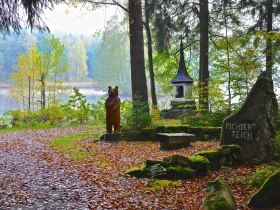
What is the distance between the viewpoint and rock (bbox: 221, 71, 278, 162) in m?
7.87

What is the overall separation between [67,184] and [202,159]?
2815 mm

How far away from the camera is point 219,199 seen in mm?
4785

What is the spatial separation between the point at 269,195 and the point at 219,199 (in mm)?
863

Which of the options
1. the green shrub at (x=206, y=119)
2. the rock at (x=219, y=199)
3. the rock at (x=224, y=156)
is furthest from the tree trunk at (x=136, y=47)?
the rock at (x=219, y=199)

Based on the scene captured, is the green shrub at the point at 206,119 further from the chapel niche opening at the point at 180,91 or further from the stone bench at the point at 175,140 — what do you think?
the chapel niche opening at the point at 180,91

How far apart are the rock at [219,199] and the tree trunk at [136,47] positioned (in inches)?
325

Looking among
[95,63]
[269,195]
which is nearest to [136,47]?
[269,195]

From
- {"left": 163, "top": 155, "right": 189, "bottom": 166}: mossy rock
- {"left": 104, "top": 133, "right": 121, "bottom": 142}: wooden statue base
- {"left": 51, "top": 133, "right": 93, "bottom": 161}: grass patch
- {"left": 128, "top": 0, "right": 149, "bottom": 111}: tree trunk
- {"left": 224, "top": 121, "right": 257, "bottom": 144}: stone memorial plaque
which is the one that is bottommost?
{"left": 51, "top": 133, "right": 93, "bottom": 161}: grass patch

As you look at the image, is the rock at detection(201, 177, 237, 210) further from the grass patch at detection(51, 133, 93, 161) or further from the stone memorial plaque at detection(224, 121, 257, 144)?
the grass patch at detection(51, 133, 93, 161)

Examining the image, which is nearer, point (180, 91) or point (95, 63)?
point (180, 91)

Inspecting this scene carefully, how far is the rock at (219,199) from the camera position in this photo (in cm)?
469

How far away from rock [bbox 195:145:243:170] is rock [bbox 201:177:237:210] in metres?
2.29

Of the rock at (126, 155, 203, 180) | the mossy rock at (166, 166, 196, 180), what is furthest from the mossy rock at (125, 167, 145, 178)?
the mossy rock at (166, 166, 196, 180)

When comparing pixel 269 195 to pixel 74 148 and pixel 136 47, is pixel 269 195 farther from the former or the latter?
pixel 136 47
